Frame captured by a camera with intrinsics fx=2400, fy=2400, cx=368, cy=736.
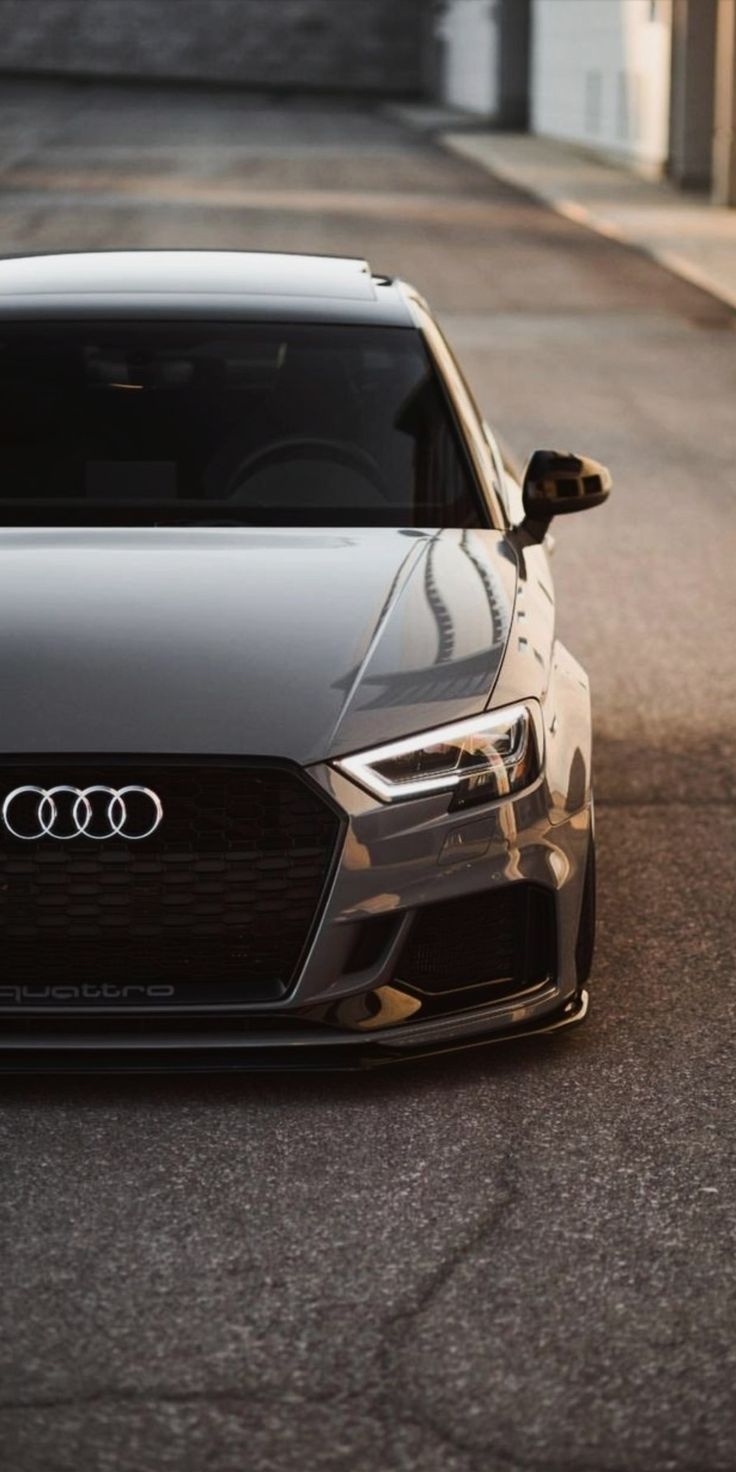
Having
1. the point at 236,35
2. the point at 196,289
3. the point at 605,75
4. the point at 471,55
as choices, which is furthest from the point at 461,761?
the point at 236,35

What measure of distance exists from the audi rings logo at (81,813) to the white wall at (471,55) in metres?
56.4

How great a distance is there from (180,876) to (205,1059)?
0.37m

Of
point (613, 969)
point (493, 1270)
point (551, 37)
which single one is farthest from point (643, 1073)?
point (551, 37)

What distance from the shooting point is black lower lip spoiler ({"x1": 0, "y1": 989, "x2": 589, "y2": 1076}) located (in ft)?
14.7

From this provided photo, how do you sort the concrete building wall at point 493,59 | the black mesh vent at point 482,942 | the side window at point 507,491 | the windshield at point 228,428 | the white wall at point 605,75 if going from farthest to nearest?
the concrete building wall at point 493,59 < the white wall at point 605,75 < the side window at point 507,491 < the windshield at point 228,428 < the black mesh vent at point 482,942

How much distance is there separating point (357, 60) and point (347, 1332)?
254ft

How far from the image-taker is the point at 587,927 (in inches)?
193

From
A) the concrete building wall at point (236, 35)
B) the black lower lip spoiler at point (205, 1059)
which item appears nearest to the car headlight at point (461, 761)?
the black lower lip spoiler at point (205, 1059)

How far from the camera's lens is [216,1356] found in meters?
3.55

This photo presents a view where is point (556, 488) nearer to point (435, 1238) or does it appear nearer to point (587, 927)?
point (587, 927)

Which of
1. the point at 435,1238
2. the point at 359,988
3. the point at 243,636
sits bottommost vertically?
the point at 435,1238

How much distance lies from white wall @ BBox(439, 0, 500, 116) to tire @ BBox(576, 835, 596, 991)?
5585 cm

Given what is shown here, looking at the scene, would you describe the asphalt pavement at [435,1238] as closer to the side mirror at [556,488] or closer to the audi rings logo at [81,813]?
the audi rings logo at [81,813]

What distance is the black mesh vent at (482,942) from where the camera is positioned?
455 cm
